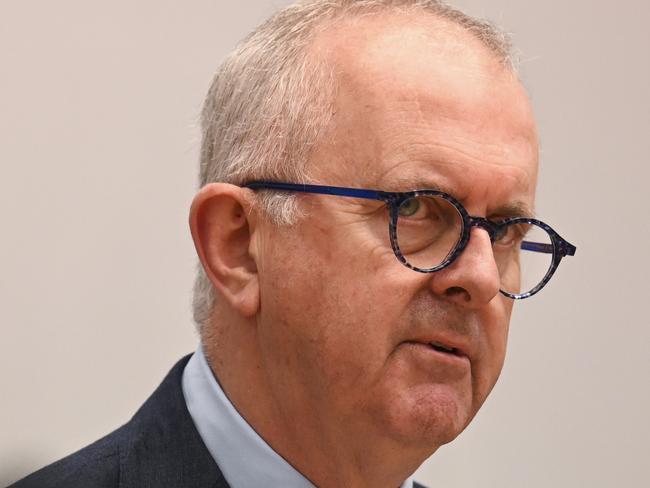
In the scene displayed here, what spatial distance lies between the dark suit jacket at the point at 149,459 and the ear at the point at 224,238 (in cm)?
25

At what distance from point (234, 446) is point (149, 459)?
16 centimetres

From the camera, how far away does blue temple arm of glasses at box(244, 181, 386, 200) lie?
2.13m

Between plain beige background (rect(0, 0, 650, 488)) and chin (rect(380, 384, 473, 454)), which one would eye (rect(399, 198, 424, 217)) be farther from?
plain beige background (rect(0, 0, 650, 488))

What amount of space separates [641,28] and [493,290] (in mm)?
2118

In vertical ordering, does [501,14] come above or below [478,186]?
above

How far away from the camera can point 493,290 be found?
2.10m

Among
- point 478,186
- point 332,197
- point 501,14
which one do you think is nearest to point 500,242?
point 478,186

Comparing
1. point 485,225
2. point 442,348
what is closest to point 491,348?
point 442,348

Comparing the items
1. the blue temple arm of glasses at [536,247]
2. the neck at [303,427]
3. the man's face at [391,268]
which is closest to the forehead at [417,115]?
the man's face at [391,268]

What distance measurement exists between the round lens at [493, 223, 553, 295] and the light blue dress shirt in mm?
536

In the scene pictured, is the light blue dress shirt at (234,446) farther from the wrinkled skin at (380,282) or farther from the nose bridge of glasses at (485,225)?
the nose bridge of glasses at (485,225)

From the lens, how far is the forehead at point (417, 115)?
2131 mm

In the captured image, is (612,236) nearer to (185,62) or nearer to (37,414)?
(185,62)

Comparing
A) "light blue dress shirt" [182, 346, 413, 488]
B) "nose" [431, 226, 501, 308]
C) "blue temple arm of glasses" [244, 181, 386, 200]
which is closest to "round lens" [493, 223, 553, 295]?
"nose" [431, 226, 501, 308]
